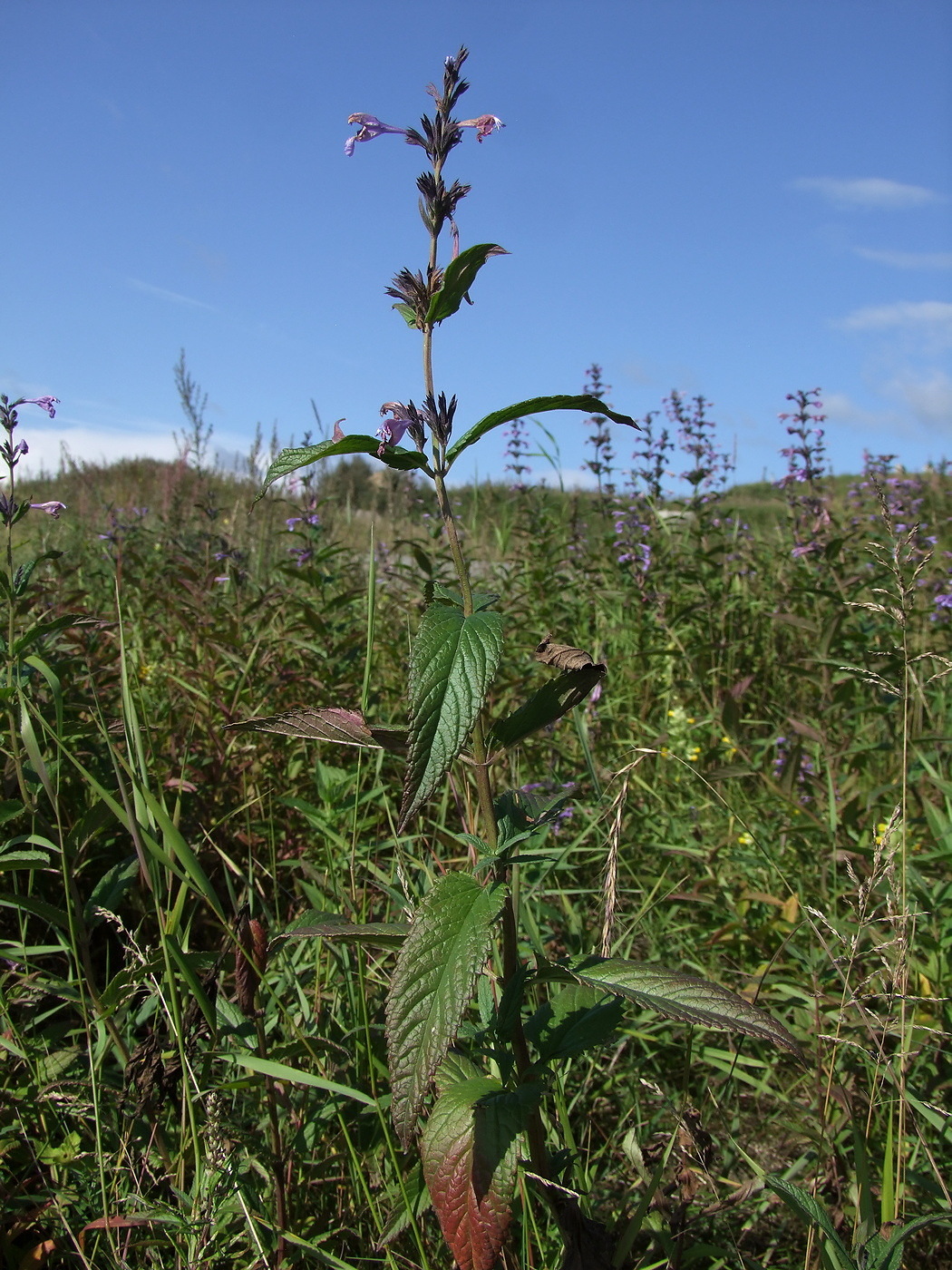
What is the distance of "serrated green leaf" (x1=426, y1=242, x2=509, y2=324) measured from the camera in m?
1.05

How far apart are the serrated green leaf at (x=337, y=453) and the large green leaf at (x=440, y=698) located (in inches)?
9.0

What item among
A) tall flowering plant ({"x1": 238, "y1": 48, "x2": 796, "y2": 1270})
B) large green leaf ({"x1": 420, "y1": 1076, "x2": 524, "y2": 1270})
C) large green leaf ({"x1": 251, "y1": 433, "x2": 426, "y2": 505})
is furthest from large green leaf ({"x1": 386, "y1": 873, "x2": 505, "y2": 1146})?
large green leaf ({"x1": 251, "y1": 433, "x2": 426, "y2": 505})

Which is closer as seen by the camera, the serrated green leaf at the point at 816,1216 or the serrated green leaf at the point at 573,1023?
the serrated green leaf at the point at 816,1216

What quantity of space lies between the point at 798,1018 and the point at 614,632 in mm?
2659

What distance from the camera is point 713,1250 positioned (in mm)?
1238

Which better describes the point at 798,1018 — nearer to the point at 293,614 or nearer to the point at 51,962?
the point at 51,962

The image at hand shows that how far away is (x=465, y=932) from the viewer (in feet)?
3.18

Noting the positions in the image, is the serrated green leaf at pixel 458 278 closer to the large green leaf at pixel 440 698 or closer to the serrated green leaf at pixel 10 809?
the large green leaf at pixel 440 698

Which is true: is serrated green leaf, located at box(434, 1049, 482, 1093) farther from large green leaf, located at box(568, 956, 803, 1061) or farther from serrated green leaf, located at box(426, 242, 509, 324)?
serrated green leaf, located at box(426, 242, 509, 324)

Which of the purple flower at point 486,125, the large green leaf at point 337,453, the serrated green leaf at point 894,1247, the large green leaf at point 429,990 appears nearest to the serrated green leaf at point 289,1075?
the large green leaf at point 429,990

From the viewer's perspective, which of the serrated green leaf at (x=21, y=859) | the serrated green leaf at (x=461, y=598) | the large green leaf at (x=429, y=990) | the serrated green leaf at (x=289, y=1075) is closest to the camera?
the large green leaf at (x=429, y=990)

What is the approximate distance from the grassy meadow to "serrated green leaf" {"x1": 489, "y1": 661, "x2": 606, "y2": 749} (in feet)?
0.60

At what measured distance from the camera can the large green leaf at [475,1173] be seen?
3.25 ft

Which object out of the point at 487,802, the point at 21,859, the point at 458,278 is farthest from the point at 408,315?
the point at 21,859
